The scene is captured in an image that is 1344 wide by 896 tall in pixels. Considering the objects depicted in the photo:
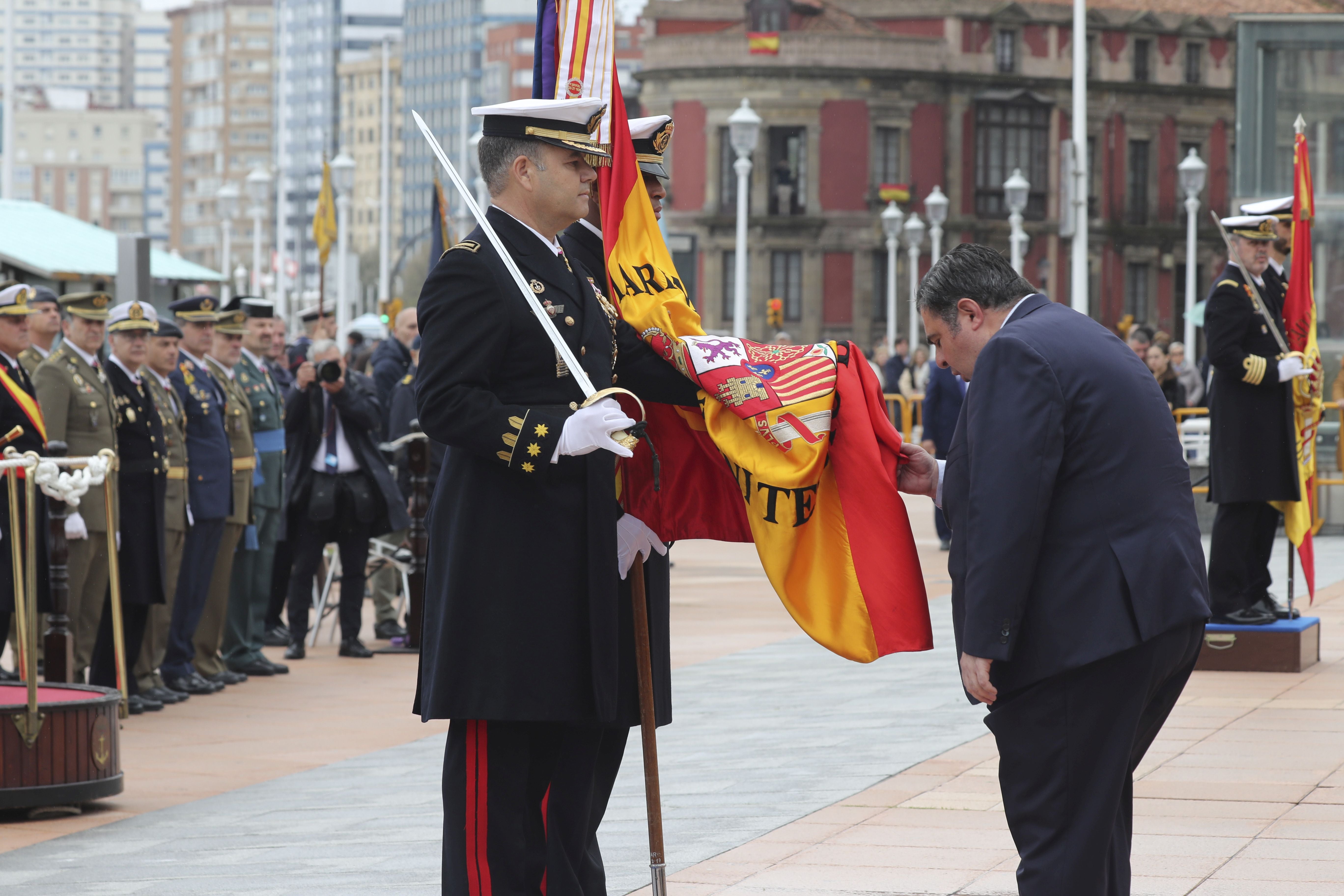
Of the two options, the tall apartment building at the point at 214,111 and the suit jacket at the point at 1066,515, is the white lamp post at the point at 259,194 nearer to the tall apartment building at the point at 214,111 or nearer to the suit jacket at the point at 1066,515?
the suit jacket at the point at 1066,515

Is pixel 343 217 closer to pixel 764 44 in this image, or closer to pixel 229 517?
pixel 229 517

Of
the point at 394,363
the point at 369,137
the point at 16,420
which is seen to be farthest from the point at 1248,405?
the point at 369,137

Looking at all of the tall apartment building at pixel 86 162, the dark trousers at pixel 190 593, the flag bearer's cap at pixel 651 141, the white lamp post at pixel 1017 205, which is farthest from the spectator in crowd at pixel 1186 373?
the tall apartment building at pixel 86 162

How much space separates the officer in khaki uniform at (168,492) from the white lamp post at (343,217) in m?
18.4

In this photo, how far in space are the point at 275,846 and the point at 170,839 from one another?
453 millimetres

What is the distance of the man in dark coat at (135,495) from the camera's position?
9.09 meters

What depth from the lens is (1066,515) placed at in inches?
162

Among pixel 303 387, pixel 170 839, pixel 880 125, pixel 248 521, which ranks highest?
pixel 880 125

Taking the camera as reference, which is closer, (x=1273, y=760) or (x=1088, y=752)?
(x=1088, y=752)

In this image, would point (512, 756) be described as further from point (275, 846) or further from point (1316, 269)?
point (1316, 269)

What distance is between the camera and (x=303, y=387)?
1108cm

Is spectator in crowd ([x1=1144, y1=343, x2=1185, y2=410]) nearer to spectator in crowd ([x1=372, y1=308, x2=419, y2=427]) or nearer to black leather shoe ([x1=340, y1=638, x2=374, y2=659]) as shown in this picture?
spectator in crowd ([x1=372, y1=308, x2=419, y2=427])

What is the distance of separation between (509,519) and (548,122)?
862mm

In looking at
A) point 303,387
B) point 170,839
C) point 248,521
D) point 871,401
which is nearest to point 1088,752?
point 871,401
